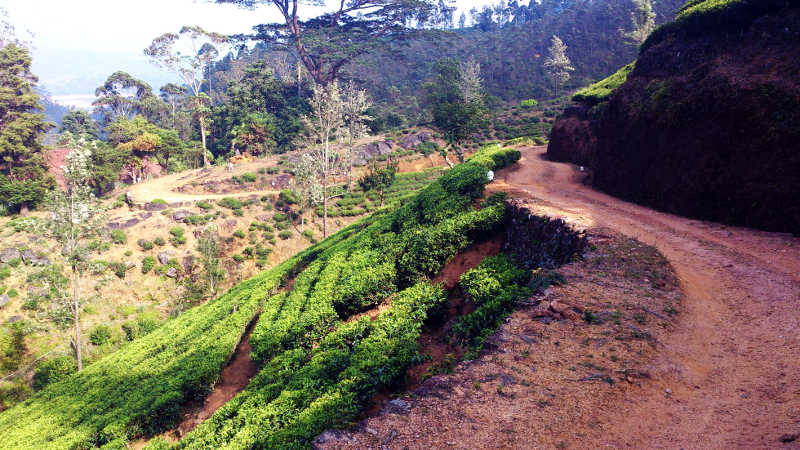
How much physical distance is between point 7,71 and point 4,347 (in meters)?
49.7

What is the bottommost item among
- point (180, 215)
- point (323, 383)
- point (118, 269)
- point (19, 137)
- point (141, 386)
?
point (118, 269)

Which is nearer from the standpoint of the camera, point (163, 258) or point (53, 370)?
point (53, 370)

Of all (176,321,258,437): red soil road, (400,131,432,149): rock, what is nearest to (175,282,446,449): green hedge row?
(176,321,258,437): red soil road

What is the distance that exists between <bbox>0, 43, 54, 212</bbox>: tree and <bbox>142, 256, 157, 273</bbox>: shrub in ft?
52.9

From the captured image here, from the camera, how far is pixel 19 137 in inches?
1594

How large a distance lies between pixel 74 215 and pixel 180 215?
19215 millimetres

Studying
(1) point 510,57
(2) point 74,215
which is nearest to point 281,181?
(2) point 74,215

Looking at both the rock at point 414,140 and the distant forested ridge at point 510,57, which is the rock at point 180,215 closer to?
the rock at point 414,140

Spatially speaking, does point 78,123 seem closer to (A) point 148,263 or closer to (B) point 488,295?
(A) point 148,263

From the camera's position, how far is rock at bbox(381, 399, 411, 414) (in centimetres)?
614

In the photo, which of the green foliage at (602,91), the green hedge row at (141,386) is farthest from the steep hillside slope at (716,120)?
the green hedge row at (141,386)

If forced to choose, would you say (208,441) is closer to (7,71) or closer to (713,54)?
(713,54)

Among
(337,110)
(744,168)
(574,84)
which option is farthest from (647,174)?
(574,84)

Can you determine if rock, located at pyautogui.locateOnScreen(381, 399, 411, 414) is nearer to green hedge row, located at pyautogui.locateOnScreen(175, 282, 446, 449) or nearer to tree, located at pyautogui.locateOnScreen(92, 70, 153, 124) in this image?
green hedge row, located at pyautogui.locateOnScreen(175, 282, 446, 449)
